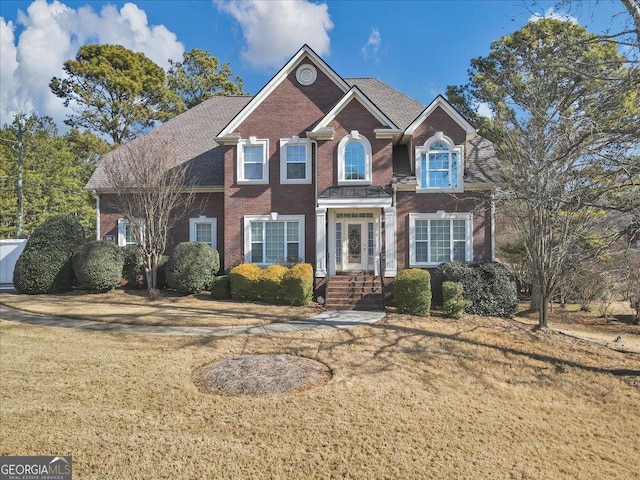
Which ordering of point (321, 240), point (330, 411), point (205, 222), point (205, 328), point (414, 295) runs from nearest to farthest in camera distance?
1. point (330, 411)
2. point (205, 328)
3. point (414, 295)
4. point (321, 240)
5. point (205, 222)

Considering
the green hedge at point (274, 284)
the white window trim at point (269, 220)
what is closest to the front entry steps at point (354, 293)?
the green hedge at point (274, 284)

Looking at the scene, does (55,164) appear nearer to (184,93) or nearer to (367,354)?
(184,93)

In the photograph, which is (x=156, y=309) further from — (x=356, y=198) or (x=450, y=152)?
(x=450, y=152)

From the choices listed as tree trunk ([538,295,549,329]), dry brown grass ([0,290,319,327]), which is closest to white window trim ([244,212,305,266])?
dry brown grass ([0,290,319,327])

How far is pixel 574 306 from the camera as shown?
758 inches

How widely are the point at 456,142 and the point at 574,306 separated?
10.6m

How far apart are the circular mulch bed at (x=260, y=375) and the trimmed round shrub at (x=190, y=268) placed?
731 cm

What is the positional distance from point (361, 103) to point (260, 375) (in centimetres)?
1181

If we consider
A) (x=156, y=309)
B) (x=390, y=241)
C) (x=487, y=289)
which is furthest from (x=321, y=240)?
(x=156, y=309)

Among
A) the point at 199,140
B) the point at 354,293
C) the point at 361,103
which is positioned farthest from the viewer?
the point at 199,140

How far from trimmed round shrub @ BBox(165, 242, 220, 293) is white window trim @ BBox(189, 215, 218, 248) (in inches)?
68.3

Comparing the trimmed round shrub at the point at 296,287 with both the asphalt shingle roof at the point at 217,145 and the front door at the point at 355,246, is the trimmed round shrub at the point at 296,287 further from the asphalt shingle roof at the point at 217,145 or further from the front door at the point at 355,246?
the asphalt shingle roof at the point at 217,145

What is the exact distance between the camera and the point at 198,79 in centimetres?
3775

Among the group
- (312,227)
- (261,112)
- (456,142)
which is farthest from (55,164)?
(456,142)
